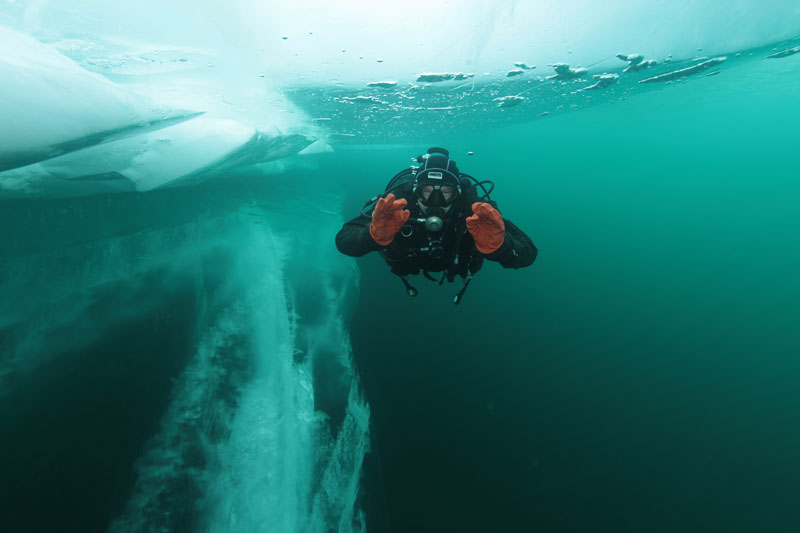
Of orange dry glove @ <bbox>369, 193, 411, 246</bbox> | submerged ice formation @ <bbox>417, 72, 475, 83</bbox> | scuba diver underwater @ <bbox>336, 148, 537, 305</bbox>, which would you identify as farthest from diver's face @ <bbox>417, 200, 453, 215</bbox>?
submerged ice formation @ <bbox>417, 72, 475, 83</bbox>

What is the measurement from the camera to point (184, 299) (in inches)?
247

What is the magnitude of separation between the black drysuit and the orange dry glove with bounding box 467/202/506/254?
0.92 ft

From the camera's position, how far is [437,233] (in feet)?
10.2

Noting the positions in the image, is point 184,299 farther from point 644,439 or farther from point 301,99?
point 644,439

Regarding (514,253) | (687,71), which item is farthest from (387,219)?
(687,71)

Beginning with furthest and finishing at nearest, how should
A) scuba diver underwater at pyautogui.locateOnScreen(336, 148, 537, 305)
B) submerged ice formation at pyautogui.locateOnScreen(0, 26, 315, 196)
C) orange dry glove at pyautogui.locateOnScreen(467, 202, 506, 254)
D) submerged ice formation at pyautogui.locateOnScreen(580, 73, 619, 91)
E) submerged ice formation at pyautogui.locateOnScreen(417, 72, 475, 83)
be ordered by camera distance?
submerged ice formation at pyautogui.locateOnScreen(580, 73, 619, 91), submerged ice formation at pyautogui.locateOnScreen(417, 72, 475, 83), submerged ice formation at pyautogui.locateOnScreen(0, 26, 315, 196), scuba diver underwater at pyautogui.locateOnScreen(336, 148, 537, 305), orange dry glove at pyautogui.locateOnScreen(467, 202, 506, 254)

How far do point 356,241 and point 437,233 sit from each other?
2.98 ft

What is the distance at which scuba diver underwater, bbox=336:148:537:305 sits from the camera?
8.84ft

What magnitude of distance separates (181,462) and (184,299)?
12.0 feet

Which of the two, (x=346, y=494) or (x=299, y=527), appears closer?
(x=299, y=527)

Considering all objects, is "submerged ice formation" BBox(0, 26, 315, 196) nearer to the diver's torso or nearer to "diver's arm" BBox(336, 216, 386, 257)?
"diver's arm" BBox(336, 216, 386, 257)

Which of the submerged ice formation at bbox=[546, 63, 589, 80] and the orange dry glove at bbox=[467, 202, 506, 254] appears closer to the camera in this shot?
the orange dry glove at bbox=[467, 202, 506, 254]

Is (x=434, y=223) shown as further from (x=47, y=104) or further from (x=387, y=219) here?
(x=47, y=104)

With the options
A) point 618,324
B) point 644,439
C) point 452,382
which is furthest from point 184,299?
point 618,324
